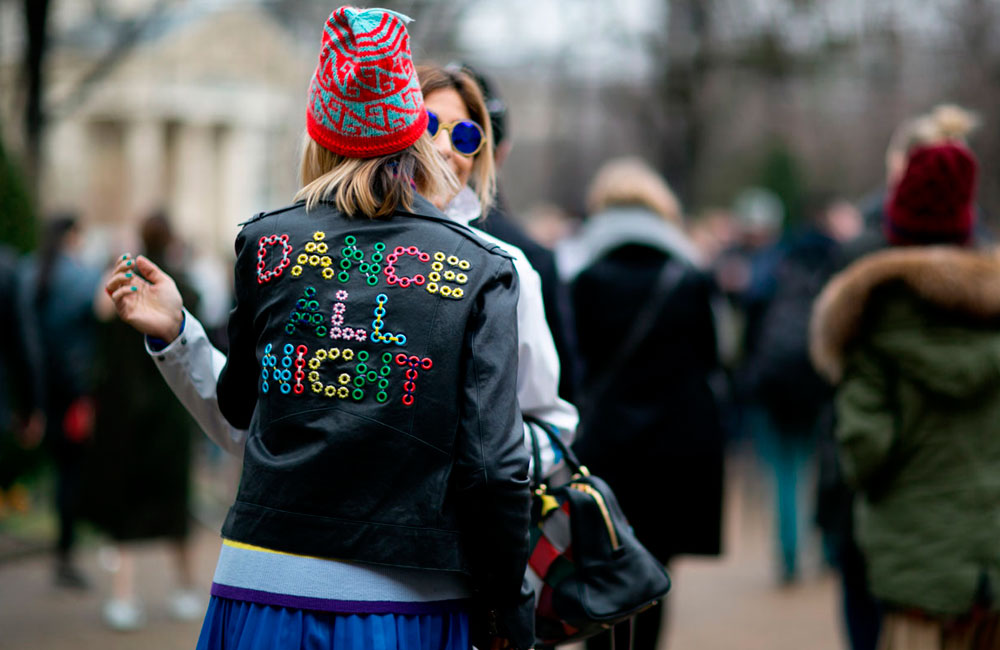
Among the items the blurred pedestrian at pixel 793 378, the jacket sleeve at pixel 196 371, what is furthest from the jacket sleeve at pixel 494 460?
the blurred pedestrian at pixel 793 378

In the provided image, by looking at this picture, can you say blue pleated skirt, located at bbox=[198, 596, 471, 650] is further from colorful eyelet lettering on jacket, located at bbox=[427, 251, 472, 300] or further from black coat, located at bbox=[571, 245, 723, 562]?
black coat, located at bbox=[571, 245, 723, 562]

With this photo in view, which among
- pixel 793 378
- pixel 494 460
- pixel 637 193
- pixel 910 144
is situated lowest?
pixel 793 378

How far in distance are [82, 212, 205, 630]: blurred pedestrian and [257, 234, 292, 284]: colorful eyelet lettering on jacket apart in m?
4.30

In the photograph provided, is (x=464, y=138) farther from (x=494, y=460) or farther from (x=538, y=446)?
(x=494, y=460)

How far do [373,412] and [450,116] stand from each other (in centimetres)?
114

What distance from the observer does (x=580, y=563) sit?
9.71 feet

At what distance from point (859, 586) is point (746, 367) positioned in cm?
464

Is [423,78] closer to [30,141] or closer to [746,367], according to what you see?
[746,367]

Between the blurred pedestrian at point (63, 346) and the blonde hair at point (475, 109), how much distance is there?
16.3 feet

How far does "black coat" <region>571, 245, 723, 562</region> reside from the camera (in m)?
4.98

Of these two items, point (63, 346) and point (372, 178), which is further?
point (63, 346)

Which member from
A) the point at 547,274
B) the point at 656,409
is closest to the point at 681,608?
the point at 656,409

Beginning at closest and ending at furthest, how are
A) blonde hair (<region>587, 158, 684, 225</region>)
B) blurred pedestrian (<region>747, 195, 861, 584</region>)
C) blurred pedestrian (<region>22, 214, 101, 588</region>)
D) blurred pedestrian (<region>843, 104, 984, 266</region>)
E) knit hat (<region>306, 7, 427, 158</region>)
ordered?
knit hat (<region>306, 7, 427, 158</region>) → blurred pedestrian (<region>843, 104, 984, 266</region>) → blonde hair (<region>587, 158, 684, 225</region>) → blurred pedestrian (<region>747, 195, 861, 584</region>) → blurred pedestrian (<region>22, 214, 101, 588</region>)

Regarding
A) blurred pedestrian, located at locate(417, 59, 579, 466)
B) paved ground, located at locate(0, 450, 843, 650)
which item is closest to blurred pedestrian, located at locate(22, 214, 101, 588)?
paved ground, located at locate(0, 450, 843, 650)
